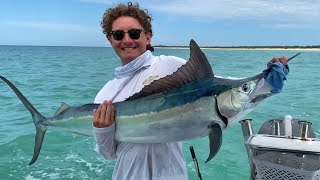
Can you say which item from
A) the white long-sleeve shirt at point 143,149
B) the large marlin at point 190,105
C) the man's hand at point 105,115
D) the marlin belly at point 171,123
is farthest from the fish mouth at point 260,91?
the man's hand at point 105,115

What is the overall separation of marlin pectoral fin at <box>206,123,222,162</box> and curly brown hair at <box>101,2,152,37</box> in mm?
1040

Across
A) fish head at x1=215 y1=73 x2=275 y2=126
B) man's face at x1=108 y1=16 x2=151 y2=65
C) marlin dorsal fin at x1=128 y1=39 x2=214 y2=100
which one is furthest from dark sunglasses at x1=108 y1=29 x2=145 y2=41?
fish head at x1=215 y1=73 x2=275 y2=126

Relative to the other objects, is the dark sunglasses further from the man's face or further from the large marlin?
the large marlin

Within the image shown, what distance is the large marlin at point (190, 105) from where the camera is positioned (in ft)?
7.86

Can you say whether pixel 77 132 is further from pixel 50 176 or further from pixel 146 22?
pixel 50 176

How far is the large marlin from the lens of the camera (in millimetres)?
2395

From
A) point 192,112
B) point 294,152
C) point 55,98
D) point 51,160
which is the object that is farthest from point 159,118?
point 55,98

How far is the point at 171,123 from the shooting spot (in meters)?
2.50

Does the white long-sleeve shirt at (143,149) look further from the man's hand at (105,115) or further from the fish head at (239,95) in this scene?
the fish head at (239,95)

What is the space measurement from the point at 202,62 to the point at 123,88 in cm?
72

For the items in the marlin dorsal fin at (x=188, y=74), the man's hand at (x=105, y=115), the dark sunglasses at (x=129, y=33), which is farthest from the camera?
the dark sunglasses at (x=129, y=33)

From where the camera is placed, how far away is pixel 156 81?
8.53 feet

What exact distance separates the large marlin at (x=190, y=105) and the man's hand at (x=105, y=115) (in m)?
0.05

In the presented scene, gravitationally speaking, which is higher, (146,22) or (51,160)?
(146,22)
